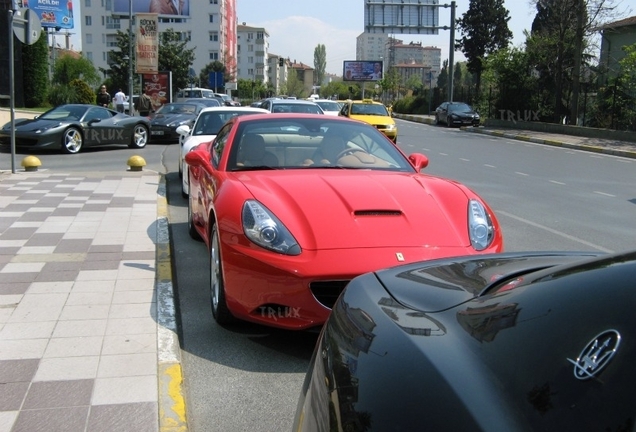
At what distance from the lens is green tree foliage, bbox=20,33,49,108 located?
104 feet

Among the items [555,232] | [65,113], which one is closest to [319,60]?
Answer: [65,113]

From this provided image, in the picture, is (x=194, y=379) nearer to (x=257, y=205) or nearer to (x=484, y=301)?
(x=257, y=205)

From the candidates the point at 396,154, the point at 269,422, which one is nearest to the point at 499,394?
the point at 269,422

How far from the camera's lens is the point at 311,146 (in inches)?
233

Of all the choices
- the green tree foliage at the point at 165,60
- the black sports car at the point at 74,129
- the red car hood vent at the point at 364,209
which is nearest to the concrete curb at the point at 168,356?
the red car hood vent at the point at 364,209

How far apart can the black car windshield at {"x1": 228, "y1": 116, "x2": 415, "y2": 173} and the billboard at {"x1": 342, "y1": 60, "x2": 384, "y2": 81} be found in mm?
87205

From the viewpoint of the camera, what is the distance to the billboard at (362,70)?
302 feet

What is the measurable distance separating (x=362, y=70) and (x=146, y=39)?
63.8 m

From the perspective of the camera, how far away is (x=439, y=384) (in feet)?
5.46

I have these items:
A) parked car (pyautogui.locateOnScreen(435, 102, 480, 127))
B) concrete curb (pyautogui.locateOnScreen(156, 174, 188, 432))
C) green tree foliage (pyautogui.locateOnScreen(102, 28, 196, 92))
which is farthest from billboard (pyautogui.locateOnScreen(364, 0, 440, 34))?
concrete curb (pyautogui.locateOnScreen(156, 174, 188, 432))

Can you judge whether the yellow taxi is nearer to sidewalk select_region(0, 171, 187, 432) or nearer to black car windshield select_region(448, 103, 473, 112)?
sidewalk select_region(0, 171, 187, 432)

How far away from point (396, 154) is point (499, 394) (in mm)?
4515

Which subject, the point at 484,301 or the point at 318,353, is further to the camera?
the point at 318,353

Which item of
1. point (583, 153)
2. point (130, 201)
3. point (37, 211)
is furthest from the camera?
point (583, 153)
